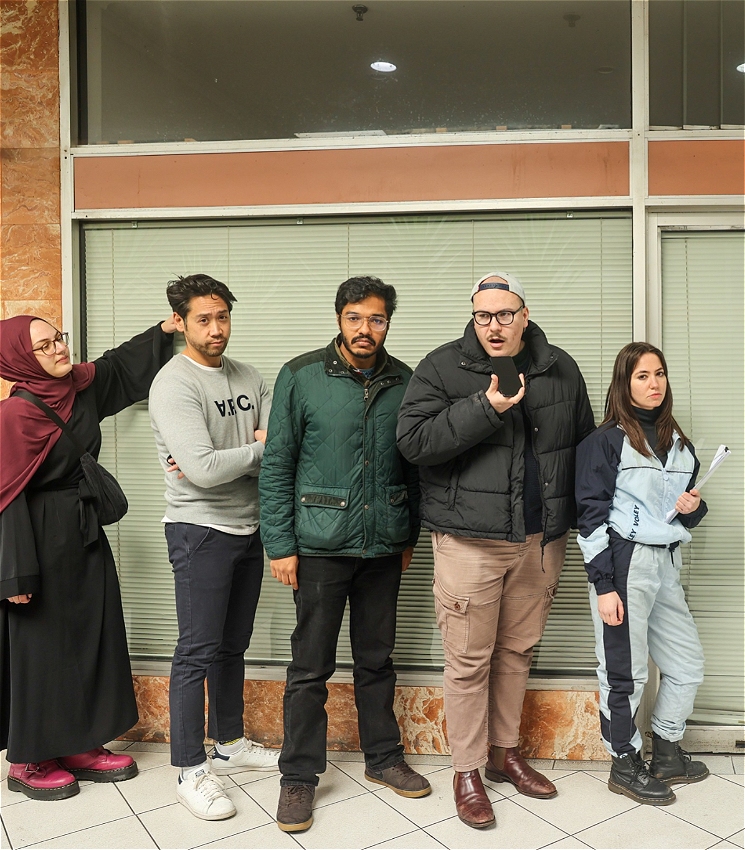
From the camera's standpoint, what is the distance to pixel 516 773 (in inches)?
109

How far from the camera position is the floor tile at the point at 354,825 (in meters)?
2.47

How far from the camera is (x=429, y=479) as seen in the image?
103 inches

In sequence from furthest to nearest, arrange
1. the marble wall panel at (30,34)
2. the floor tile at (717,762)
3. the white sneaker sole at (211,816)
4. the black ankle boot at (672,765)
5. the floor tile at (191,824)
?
the marble wall panel at (30,34) → the floor tile at (717,762) → the black ankle boot at (672,765) → the white sneaker sole at (211,816) → the floor tile at (191,824)

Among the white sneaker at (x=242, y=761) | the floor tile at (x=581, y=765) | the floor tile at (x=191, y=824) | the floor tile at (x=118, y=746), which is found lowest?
the floor tile at (x=581, y=765)

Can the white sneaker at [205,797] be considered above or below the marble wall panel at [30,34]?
below

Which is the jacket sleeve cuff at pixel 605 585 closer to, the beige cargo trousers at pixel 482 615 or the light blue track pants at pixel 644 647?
the light blue track pants at pixel 644 647

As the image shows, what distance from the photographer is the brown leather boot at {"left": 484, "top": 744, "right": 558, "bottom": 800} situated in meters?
2.72

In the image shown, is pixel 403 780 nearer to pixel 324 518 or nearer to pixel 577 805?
pixel 577 805

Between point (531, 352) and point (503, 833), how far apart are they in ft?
5.19

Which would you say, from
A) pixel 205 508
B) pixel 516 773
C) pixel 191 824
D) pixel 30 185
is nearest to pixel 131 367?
pixel 205 508

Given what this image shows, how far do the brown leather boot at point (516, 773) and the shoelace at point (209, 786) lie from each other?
96 centimetres

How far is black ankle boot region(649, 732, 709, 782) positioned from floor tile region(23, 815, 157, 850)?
1.79 metres

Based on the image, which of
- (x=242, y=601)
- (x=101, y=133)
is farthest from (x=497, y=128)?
(x=242, y=601)

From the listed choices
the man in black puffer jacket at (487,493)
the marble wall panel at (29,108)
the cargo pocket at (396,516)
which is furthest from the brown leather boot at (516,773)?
the marble wall panel at (29,108)
